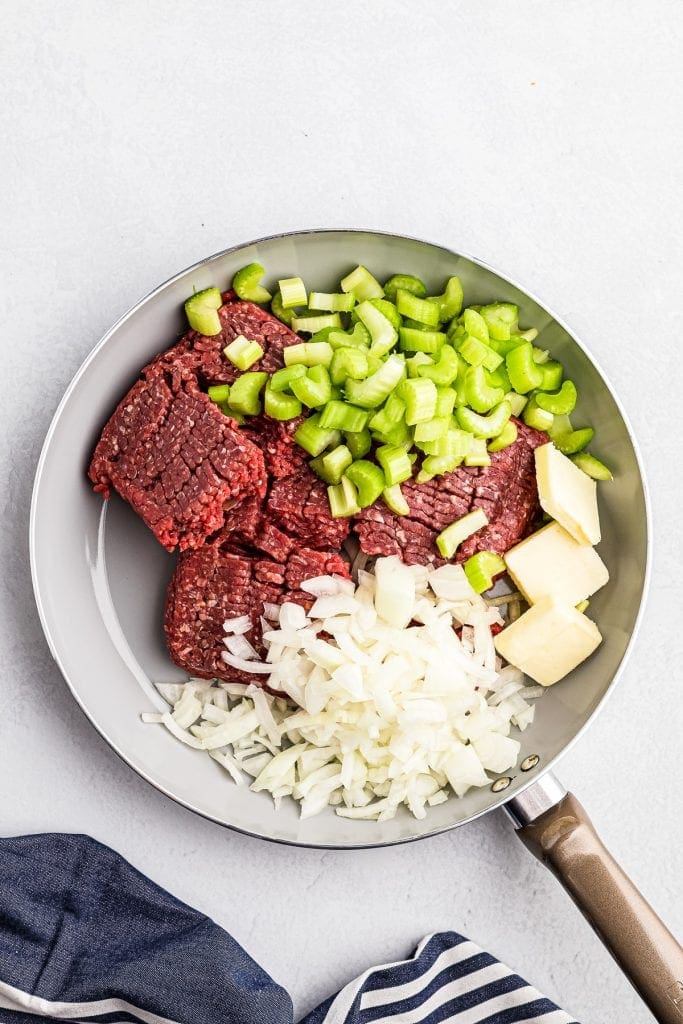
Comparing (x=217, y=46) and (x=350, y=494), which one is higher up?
(x=217, y=46)

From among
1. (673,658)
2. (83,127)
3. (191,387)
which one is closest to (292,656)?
(191,387)

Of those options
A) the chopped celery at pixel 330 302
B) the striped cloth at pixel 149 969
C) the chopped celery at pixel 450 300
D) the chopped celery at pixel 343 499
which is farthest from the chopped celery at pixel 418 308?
the striped cloth at pixel 149 969

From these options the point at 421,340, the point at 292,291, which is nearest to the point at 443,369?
the point at 421,340

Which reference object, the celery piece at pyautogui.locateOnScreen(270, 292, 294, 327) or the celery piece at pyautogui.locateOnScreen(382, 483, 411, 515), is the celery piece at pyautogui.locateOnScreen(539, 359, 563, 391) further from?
the celery piece at pyautogui.locateOnScreen(270, 292, 294, 327)

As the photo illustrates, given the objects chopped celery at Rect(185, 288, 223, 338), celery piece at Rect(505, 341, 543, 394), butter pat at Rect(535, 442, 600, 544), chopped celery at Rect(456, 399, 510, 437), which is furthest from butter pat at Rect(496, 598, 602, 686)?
chopped celery at Rect(185, 288, 223, 338)

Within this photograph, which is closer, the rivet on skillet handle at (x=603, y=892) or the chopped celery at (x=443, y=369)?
the rivet on skillet handle at (x=603, y=892)

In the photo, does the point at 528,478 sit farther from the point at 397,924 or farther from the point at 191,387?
the point at 397,924

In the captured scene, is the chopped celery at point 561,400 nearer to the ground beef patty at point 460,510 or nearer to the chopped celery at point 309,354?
the ground beef patty at point 460,510
